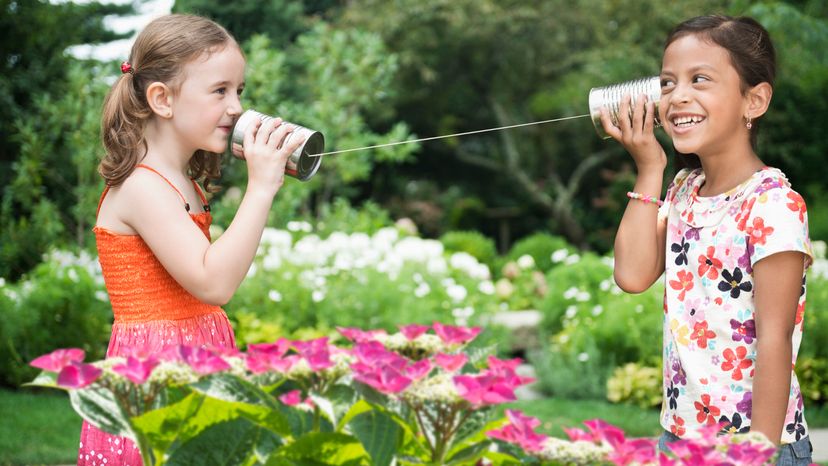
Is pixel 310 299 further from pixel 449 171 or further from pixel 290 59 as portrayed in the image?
pixel 449 171

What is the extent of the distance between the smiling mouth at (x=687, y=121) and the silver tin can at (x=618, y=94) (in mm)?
37

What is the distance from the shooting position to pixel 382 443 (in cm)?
106

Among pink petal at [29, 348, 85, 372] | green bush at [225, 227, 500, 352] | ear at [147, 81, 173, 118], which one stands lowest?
green bush at [225, 227, 500, 352]

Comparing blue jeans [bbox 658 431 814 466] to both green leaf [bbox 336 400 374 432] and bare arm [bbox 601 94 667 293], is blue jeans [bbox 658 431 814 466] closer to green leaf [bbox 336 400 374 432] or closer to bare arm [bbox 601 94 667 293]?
bare arm [bbox 601 94 667 293]

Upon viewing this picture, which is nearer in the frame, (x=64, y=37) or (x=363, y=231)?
(x=363, y=231)

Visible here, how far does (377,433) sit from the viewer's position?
1.06 metres

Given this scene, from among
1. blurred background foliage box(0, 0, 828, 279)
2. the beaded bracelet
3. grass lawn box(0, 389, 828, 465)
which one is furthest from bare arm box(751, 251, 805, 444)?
Answer: blurred background foliage box(0, 0, 828, 279)

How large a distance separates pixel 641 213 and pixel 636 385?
3.84 metres

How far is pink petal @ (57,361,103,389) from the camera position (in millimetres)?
1004

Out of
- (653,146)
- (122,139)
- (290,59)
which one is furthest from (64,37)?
(653,146)

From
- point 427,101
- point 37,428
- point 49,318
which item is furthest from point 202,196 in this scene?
point 427,101

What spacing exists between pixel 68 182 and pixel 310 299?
3.09 meters

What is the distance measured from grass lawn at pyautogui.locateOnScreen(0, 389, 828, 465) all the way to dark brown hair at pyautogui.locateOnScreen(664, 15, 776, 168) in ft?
8.12

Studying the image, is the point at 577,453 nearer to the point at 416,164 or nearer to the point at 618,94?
the point at 618,94
